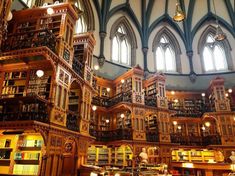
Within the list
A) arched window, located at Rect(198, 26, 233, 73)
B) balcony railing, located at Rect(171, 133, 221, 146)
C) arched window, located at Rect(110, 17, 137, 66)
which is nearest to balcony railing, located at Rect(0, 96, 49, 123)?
arched window, located at Rect(110, 17, 137, 66)

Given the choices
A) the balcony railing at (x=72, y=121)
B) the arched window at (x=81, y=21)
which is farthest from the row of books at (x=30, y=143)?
the arched window at (x=81, y=21)

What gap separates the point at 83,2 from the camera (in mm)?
16719

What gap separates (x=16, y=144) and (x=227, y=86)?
652 inches

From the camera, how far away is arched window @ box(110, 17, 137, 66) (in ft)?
60.1

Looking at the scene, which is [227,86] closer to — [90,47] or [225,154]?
[225,154]

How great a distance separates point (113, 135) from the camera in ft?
45.8

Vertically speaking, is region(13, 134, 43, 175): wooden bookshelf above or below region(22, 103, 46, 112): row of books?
below

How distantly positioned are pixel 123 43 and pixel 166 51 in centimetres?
430

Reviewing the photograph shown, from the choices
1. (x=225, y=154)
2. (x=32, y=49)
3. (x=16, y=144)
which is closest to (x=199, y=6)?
(x=225, y=154)

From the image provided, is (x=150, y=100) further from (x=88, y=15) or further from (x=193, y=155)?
(x=88, y=15)

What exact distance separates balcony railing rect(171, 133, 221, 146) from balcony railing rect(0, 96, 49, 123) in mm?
11039

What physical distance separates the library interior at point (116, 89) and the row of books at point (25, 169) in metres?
0.04

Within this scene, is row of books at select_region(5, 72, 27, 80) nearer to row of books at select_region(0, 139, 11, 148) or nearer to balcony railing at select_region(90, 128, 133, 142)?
row of books at select_region(0, 139, 11, 148)

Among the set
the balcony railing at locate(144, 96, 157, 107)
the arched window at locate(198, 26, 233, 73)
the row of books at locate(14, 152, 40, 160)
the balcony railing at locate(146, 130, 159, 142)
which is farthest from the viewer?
the arched window at locate(198, 26, 233, 73)
